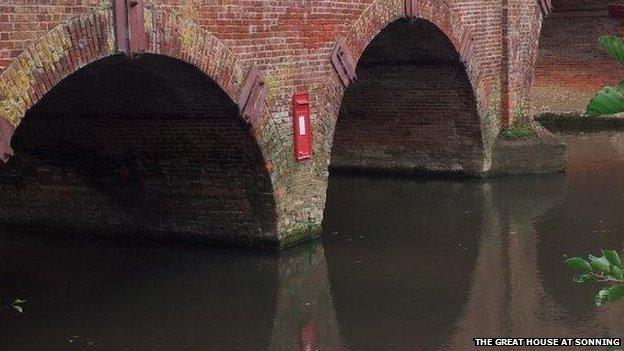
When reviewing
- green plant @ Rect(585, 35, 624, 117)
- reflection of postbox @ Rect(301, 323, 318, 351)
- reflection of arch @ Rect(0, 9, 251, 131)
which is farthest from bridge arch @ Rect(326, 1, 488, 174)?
green plant @ Rect(585, 35, 624, 117)

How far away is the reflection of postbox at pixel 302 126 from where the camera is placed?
9.27m

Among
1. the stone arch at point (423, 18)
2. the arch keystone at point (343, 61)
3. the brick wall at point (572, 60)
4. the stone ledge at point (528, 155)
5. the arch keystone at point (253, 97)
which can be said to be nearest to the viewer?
the arch keystone at point (253, 97)

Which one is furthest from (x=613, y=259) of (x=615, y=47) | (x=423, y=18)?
(x=423, y=18)

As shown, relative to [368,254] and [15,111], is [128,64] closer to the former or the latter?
[15,111]

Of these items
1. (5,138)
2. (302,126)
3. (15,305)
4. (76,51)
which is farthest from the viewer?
(302,126)

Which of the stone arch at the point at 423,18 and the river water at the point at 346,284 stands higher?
the stone arch at the point at 423,18

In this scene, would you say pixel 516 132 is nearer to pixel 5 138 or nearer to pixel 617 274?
pixel 5 138

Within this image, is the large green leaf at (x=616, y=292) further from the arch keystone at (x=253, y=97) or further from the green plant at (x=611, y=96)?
the arch keystone at (x=253, y=97)

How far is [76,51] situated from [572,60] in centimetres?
1660

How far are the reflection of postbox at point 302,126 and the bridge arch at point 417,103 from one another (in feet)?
9.53

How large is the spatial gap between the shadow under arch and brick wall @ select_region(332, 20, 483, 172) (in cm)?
431

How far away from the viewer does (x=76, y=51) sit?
648cm

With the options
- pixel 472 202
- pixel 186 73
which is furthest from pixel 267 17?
pixel 472 202

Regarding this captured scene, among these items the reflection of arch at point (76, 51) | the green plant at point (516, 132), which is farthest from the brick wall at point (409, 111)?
the reflection of arch at point (76, 51)
